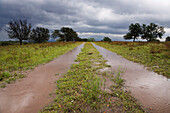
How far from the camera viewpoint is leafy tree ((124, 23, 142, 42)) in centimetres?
6050

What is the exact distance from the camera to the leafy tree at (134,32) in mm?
60500

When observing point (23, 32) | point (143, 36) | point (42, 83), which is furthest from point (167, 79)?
point (143, 36)

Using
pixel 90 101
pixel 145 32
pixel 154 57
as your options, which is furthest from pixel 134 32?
pixel 90 101

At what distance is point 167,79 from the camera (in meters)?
4.79

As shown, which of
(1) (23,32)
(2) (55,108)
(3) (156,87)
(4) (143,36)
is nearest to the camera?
(2) (55,108)

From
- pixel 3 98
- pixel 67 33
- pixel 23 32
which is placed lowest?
pixel 3 98

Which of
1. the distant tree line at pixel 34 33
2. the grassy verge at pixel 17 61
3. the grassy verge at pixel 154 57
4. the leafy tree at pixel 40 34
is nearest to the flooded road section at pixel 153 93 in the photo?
the grassy verge at pixel 154 57

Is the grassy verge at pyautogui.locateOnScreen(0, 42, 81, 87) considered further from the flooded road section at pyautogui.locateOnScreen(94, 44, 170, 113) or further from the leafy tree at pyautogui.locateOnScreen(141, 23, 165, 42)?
the leafy tree at pyautogui.locateOnScreen(141, 23, 165, 42)

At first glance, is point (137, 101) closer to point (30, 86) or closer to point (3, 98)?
point (30, 86)

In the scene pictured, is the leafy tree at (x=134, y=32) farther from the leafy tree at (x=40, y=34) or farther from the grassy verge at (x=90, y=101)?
the grassy verge at (x=90, y=101)

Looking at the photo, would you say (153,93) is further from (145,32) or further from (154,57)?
(145,32)

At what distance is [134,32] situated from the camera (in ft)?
203

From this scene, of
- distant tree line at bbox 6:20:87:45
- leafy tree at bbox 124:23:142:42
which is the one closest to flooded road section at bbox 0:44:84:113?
distant tree line at bbox 6:20:87:45

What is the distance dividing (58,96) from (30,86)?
5.53 ft
